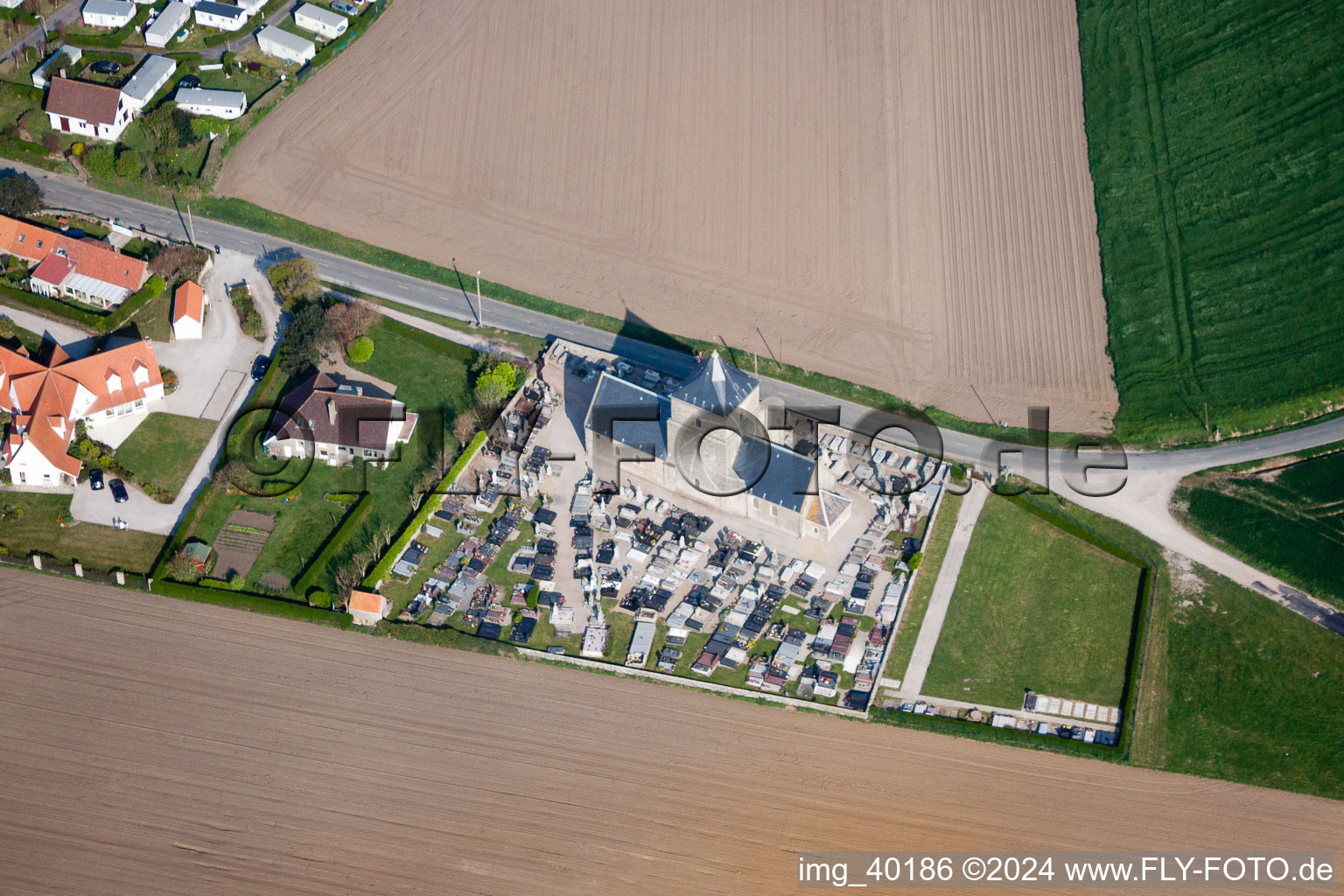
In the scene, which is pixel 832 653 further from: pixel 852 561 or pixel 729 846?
pixel 729 846

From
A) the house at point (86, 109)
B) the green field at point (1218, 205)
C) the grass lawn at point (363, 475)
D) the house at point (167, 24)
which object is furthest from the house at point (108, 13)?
the green field at point (1218, 205)

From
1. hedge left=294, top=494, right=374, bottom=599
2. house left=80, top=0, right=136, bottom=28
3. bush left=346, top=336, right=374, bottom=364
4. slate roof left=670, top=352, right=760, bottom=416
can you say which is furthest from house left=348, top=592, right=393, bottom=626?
house left=80, top=0, right=136, bottom=28

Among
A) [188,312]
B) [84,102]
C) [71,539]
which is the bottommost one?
[71,539]

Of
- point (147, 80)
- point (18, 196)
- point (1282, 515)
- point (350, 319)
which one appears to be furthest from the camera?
point (147, 80)

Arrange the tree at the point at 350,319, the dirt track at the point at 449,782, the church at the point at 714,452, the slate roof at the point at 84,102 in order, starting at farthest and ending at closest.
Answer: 1. the slate roof at the point at 84,102
2. the tree at the point at 350,319
3. the church at the point at 714,452
4. the dirt track at the point at 449,782

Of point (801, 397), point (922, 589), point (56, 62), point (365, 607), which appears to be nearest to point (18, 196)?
point (56, 62)

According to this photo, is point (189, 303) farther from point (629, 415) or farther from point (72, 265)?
point (629, 415)

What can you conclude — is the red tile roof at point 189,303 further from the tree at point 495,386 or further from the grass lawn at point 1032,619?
the grass lawn at point 1032,619
